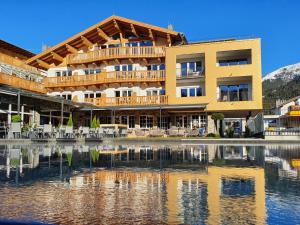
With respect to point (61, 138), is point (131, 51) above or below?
above

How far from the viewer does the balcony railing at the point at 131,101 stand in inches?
1350

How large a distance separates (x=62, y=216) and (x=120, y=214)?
2.21 feet

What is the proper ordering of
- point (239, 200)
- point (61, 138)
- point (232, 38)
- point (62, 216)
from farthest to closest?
point (232, 38), point (61, 138), point (239, 200), point (62, 216)

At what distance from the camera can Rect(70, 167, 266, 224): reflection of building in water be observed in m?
4.10

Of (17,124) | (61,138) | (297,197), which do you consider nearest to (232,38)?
(61,138)

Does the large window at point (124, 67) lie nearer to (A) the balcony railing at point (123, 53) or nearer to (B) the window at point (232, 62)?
(A) the balcony railing at point (123, 53)

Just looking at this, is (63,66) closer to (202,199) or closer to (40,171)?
(40,171)

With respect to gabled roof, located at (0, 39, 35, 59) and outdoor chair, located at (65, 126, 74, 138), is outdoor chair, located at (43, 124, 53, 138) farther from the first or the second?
gabled roof, located at (0, 39, 35, 59)

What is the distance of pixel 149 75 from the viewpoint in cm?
3525

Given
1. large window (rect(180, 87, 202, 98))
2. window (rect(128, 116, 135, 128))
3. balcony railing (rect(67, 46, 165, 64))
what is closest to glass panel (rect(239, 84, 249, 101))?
large window (rect(180, 87, 202, 98))

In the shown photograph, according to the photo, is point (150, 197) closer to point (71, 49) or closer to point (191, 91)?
point (191, 91)

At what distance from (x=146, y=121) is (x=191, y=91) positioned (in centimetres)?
561

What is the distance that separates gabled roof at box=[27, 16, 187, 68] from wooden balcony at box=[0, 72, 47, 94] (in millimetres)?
3267

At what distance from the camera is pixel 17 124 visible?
2230 cm
